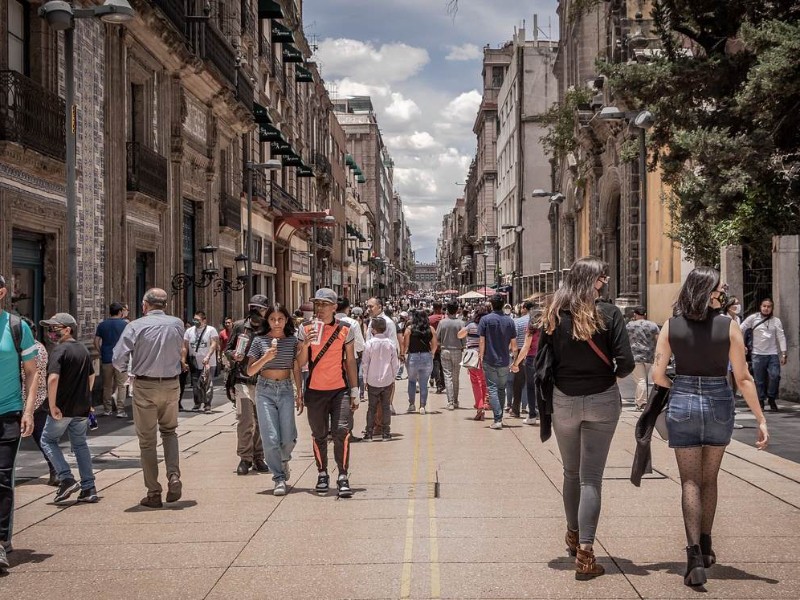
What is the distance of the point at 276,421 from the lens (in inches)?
331

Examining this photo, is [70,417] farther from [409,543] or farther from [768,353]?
[768,353]

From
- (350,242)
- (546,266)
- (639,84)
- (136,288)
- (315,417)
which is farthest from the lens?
(350,242)

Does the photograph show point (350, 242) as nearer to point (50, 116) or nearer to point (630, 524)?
point (50, 116)

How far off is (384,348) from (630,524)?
5825mm

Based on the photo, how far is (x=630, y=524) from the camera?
6.71 metres

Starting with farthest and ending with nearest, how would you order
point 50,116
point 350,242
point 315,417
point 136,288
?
1. point 350,242
2. point 136,288
3. point 50,116
4. point 315,417

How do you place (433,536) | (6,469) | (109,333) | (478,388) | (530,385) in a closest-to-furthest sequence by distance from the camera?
(6,469) → (433,536) → (530,385) → (478,388) → (109,333)

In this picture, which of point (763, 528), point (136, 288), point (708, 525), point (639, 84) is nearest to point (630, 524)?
point (763, 528)

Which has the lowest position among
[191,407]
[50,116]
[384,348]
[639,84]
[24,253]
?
[191,407]

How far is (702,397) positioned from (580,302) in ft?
2.90

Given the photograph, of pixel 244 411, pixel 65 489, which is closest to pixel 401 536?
pixel 65 489

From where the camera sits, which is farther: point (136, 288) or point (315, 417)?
point (136, 288)

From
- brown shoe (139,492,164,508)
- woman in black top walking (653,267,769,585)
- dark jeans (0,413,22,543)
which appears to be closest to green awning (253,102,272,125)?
brown shoe (139,492,164,508)

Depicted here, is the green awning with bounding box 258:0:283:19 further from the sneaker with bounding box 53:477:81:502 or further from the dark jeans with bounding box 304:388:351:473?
the sneaker with bounding box 53:477:81:502
